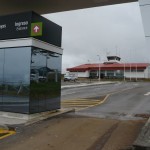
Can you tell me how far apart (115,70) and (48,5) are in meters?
82.9

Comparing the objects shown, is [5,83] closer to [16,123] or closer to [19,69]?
[19,69]

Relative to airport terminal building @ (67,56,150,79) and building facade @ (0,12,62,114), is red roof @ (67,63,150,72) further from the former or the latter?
building facade @ (0,12,62,114)

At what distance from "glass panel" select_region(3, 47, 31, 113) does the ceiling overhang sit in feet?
9.11

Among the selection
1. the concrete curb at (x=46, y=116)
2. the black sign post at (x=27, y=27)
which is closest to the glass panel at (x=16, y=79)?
the concrete curb at (x=46, y=116)

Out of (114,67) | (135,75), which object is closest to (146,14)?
(135,75)

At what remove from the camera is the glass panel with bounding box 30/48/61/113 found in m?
12.3

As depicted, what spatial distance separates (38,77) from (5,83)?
1.35 meters

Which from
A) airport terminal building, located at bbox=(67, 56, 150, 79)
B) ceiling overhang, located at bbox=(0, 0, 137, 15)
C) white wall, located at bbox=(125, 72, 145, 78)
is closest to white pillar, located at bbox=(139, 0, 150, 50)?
ceiling overhang, located at bbox=(0, 0, 137, 15)

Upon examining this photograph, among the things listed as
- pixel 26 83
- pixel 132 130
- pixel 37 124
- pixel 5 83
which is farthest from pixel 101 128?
pixel 5 83

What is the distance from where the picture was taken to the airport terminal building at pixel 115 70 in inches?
3556

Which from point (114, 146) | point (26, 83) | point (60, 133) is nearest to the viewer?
point (114, 146)

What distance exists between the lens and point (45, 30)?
42.7 ft

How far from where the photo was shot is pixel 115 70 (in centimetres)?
9631

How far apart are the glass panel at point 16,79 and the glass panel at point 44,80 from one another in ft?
0.74
